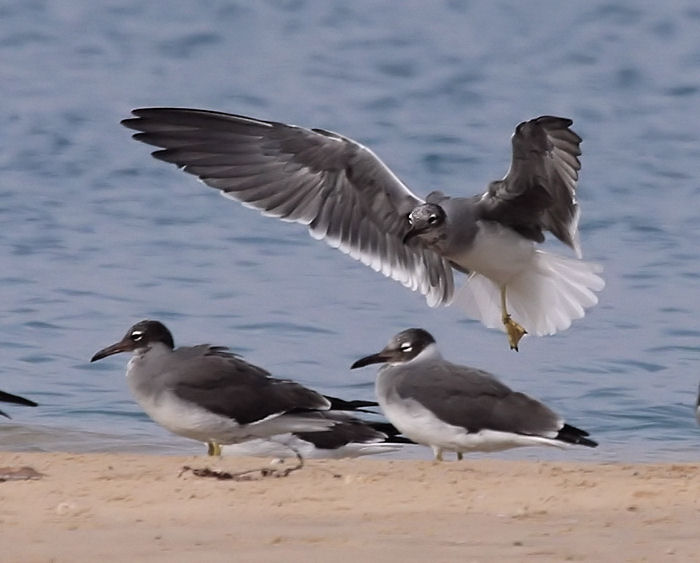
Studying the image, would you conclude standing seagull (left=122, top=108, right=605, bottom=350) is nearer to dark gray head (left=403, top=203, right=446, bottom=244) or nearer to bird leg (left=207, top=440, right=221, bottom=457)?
dark gray head (left=403, top=203, right=446, bottom=244)

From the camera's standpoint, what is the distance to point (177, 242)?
571 inches

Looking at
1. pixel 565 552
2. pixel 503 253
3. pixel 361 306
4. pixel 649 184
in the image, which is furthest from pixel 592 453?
pixel 649 184

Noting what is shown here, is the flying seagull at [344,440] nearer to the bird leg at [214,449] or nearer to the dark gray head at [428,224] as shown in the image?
the bird leg at [214,449]

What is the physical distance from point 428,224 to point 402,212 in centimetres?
52

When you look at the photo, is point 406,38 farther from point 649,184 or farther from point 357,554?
point 357,554

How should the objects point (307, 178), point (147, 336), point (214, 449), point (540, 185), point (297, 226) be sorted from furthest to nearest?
point (297, 226) → point (307, 178) → point (540, 185) → point (147, 336) → point (214, 449)

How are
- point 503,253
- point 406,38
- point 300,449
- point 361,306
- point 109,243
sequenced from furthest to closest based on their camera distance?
point 406,38 < point 109,243 < point 361,306 < point 503,253 < point 300,449

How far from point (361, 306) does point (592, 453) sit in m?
3.36

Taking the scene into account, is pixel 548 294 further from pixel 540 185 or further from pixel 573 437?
pixel 573 437

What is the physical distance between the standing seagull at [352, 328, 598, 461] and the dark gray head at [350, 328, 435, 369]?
40 centimetres

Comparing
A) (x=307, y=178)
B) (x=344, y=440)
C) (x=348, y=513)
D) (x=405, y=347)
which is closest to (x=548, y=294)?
(x=405, y=347)

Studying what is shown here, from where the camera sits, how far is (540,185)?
31.8 feet

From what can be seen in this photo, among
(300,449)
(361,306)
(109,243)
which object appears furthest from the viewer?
(109,243)

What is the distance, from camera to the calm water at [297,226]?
11.6m
